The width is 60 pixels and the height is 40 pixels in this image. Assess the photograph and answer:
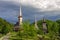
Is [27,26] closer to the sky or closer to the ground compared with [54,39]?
closer to the sky

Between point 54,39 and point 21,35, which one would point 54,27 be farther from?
point 21,35

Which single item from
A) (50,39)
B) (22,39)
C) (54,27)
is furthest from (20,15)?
(22,39)

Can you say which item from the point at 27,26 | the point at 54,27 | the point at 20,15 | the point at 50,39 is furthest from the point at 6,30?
the point at 27,26

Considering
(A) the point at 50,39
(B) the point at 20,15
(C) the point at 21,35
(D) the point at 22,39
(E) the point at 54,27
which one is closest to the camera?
(D) the point at 22,39

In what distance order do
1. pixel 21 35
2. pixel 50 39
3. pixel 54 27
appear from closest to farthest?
pixel 21 35, pixel 50 39, pixel 54 27

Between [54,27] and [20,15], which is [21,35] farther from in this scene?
[20,15]

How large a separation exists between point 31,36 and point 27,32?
1.09 metres

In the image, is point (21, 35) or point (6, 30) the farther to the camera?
point (6, 30)

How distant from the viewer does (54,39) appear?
52.1 metres

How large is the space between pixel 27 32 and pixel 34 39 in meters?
2.11

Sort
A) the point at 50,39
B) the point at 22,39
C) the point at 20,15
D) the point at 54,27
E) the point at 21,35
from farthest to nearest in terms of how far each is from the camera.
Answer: the point at 20,15
the point at 54,27
the point at 50,39
the point at 21,35
the point at 22,39

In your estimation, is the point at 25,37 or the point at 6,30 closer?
the point at 25,37

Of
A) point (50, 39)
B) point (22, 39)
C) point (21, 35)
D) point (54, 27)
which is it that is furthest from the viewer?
point (54, 27)

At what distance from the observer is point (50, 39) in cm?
5191
